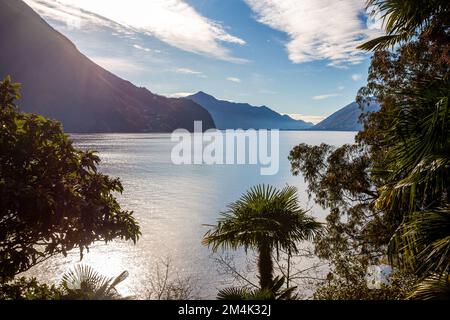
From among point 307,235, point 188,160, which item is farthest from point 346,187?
point 188,160

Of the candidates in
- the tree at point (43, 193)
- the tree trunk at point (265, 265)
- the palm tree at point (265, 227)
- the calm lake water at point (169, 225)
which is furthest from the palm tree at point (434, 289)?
the calm lake water at point (169, 225)

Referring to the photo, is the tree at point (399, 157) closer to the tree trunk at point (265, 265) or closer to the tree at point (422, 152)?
the tree at point (422, 152)

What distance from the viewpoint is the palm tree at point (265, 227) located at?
5.78m

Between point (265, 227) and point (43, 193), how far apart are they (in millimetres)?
3525

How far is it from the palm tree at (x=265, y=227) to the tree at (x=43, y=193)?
84.5 inches

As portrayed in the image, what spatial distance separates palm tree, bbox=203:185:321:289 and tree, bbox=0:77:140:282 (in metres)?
Answer: 2.15

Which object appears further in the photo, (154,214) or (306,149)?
(154,214)

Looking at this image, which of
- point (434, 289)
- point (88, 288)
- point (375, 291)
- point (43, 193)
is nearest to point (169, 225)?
point (375, 291)

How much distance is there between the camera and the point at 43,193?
5.41m

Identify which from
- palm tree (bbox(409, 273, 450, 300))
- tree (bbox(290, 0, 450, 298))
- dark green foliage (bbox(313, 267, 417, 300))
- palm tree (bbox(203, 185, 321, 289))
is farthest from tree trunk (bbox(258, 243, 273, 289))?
dark green foliage (bbox(313, 267, 417, 300))

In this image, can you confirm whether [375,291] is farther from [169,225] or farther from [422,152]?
[169,225]

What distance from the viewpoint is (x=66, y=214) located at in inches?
235
